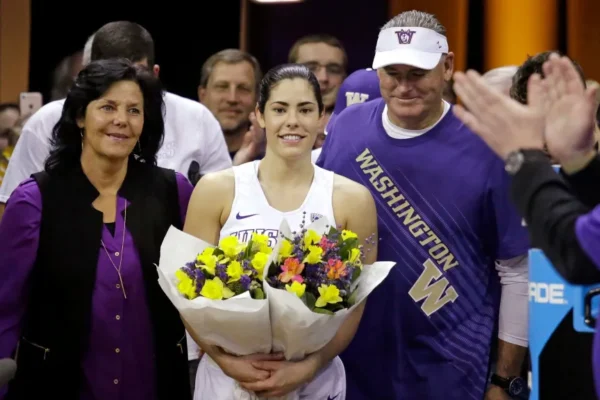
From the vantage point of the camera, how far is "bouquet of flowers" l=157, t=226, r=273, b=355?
2932 mm

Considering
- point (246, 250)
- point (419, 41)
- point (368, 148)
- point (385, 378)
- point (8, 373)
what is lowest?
point (385, 378)

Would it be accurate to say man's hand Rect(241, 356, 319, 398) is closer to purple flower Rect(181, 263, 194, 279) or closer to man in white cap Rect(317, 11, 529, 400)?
purple flower Rect(181, 263, 194, 279)

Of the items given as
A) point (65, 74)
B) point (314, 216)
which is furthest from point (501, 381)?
point (65, 74)

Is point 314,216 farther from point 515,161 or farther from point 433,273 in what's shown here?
point 515,161

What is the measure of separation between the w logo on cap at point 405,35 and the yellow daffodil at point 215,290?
1201 mm

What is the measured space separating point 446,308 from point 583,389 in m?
0.85

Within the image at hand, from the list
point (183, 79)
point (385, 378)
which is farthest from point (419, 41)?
point (183, 79)

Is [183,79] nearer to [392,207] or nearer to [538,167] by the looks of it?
[392,207]

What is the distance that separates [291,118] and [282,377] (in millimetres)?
859

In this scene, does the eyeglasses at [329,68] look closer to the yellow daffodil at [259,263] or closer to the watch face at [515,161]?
the yellow daffodil at [259,263]

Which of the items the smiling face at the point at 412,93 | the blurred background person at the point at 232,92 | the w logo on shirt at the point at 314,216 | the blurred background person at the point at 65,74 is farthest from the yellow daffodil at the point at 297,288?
the blurred background person at the point at 65,74

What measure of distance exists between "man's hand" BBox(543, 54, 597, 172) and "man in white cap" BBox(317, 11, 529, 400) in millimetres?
1311

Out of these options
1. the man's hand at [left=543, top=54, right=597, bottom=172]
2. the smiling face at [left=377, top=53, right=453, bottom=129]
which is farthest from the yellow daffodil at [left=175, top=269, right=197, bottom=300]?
the man's hand at [left=543, top=54, right=597, bottom=172]

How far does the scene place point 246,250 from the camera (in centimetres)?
307
